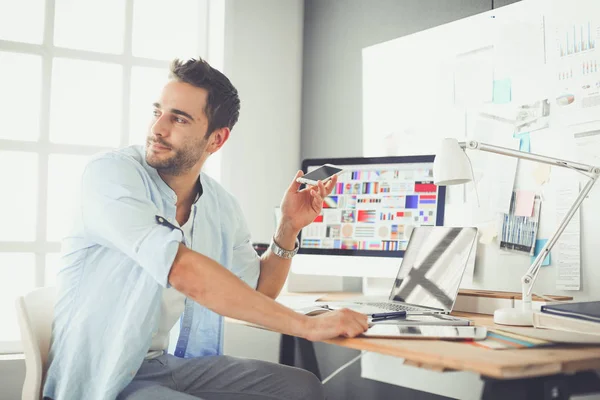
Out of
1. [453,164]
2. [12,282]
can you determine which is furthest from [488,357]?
[12,282]

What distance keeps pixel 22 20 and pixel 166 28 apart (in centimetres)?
63

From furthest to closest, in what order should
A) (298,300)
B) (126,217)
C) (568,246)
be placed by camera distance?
(298,300) → (568,246) → (126,217)

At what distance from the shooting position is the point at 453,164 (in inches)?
60.4

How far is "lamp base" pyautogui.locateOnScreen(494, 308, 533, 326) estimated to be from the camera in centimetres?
151

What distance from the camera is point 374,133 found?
2.58 meters

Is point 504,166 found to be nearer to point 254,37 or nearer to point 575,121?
point 575,121

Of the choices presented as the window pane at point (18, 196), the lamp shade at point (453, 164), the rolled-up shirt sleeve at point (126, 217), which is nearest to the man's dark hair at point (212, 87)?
the rolled-up shirt sleeve at point (126, 217)

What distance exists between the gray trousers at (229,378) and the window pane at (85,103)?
1.39m

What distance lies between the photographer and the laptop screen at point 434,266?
1769 millimetres

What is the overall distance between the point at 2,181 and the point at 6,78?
1.45ft

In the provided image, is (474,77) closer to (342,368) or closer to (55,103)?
(342,368)

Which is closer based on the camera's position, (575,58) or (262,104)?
(575,58)

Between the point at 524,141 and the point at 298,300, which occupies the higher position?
the point at 524,141

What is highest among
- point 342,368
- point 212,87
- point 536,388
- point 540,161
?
point 212,87
